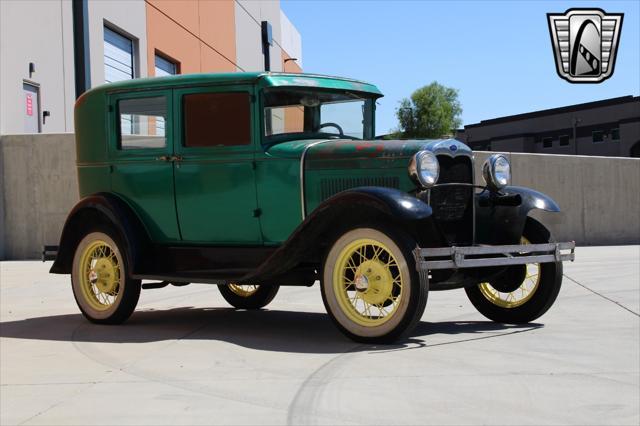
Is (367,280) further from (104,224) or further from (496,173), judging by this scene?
(104,224)

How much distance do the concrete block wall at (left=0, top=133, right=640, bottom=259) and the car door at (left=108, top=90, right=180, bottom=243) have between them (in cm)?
923

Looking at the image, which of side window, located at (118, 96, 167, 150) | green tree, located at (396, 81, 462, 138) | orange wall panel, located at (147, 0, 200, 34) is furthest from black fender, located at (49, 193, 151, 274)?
green tree, located at (396, 81, 462, 138)

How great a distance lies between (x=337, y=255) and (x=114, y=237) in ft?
7.21

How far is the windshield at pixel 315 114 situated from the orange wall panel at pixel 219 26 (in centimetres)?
2147

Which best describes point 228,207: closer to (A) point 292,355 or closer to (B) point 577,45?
(A) point 292,355

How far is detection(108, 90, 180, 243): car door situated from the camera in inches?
261

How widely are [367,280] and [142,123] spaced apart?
267cm

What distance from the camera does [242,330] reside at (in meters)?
6.32

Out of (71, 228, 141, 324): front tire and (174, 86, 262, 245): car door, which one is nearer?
(174, 86, 262, 245): car door

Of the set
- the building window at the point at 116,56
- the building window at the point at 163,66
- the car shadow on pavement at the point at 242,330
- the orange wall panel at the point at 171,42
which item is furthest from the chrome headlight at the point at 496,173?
the building window at the point at 163,66

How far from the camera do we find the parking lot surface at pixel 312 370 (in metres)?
3.76

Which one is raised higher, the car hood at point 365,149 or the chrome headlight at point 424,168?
the car hood at point 365,149

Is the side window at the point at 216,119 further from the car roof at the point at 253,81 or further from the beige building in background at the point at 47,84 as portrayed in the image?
the beige building in background at the point at 47,84

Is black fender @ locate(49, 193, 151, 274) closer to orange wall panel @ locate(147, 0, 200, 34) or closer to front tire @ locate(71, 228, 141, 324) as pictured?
front tire @ locate(71, 228, 141, 324)
